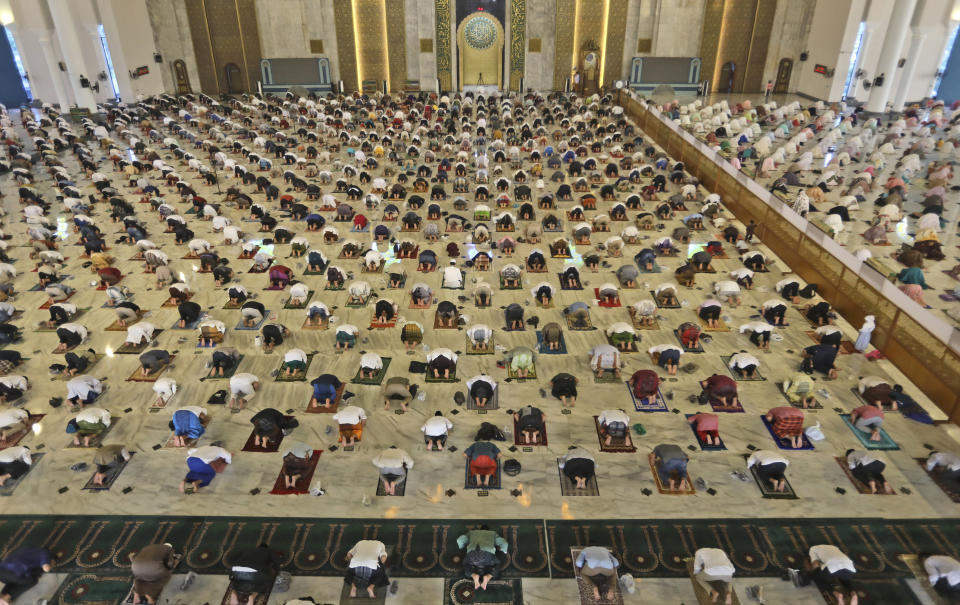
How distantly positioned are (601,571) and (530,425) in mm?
2761

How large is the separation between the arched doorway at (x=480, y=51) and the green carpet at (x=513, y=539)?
3650cm

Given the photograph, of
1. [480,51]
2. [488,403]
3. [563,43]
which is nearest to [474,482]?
[488,403]

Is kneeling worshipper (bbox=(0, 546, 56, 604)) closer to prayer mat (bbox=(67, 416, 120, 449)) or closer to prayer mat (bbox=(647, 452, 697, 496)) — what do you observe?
prayer mat (bbox=(67, 416, 120, 449))

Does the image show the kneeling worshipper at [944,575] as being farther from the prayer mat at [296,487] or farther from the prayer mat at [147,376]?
the prayer mat at [147,376]

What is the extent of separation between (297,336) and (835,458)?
33.6 ft

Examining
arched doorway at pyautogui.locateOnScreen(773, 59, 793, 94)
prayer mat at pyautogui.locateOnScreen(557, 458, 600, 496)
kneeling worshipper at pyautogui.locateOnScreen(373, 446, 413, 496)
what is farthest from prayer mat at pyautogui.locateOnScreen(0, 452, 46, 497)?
arched doorway at pyautogui.locateOnScreen(773, 59, 793, 94)

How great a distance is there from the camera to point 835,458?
368 inches

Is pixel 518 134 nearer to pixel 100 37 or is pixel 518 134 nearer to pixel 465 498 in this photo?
pixel 465 498

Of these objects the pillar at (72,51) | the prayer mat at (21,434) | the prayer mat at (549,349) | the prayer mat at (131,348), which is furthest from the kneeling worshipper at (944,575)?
the pillar at (72,51)

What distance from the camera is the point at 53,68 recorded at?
32.6 metres

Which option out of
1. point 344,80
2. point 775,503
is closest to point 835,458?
point 775,503

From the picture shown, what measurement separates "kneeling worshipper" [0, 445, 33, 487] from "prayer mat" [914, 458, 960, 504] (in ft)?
45.3

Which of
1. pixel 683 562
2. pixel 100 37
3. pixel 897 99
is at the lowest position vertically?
pixel 683 562

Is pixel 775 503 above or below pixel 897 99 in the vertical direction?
below
